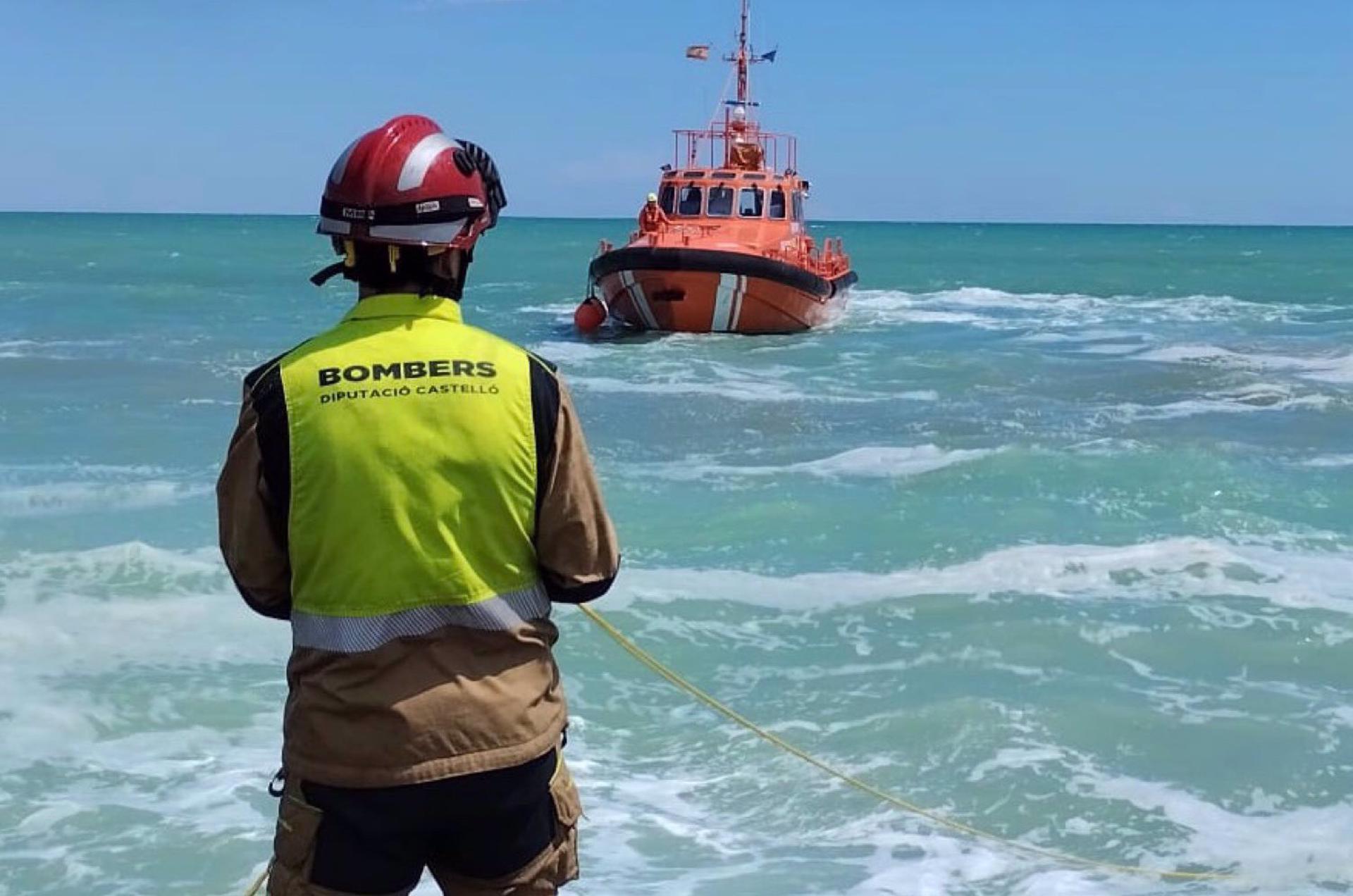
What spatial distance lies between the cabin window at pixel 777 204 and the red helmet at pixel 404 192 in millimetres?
19188

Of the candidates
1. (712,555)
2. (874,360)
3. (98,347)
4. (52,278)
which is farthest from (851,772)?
(52,278)

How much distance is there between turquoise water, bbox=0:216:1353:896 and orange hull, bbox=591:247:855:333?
171 inches

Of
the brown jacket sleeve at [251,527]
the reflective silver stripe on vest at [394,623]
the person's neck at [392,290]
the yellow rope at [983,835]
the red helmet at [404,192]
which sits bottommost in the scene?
the yellow rope at [983,835]

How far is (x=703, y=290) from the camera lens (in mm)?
20047

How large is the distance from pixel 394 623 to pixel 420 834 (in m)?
0.30

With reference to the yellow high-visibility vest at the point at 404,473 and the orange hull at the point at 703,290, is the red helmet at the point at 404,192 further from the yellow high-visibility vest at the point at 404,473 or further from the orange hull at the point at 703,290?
the orange hull at the point at 703,290

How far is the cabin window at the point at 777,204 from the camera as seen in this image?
69.1 feet

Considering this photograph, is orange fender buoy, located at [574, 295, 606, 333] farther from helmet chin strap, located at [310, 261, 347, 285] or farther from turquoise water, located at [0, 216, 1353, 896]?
helmet chin strap, located at [310, 261, 347, 285]

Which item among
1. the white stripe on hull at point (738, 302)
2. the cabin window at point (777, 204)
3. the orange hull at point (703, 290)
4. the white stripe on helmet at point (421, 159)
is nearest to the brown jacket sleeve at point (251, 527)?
the white stripe on helmet at point (421, 159)

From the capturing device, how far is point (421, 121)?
6.91 feet

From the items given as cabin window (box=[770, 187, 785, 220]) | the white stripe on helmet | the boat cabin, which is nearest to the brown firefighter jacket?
the white stripe on helmet

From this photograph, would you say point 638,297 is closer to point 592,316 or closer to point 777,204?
point 592,316

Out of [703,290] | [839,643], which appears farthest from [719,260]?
[839,643]

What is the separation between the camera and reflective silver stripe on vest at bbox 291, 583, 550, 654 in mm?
2010
